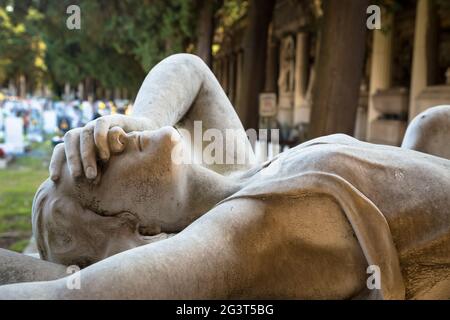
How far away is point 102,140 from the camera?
2.29 meters

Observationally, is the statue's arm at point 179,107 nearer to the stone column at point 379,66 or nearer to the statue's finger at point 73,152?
the statue's finger at point 73,152

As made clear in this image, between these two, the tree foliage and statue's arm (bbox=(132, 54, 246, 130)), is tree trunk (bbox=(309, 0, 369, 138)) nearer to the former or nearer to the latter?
statue's arm (bbox=(132, 54, 246, 130))

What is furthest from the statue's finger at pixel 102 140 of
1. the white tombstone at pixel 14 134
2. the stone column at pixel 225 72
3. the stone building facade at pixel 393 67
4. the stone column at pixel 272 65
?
the stone column at pixel 225 72

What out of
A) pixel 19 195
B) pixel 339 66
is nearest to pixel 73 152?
pixel 339 66

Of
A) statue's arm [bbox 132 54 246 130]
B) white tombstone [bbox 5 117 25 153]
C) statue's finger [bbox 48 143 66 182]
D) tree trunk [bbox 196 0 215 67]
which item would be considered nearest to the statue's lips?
statue's finger [bbox 48 143 66 182]

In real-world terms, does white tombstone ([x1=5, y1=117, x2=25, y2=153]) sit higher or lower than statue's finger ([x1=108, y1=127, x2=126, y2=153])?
lower

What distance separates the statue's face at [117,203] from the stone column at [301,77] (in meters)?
16.8

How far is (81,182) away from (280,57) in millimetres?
20243

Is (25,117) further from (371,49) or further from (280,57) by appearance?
(371,49)

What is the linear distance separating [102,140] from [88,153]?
8 centimetres

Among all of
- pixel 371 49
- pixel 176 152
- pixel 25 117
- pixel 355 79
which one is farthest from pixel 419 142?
pixel 25 117

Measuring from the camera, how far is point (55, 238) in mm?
2369

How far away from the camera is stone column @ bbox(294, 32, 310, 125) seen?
1873 cm

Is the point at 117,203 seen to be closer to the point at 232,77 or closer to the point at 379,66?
the point at 379,66
